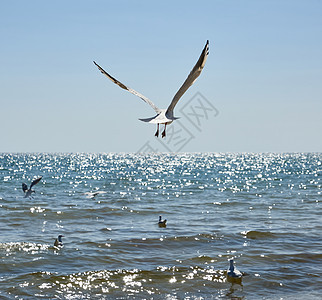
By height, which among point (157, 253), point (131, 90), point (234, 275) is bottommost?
point (157, 253)

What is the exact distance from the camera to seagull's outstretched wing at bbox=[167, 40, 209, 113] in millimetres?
7551

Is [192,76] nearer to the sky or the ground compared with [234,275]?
nearer to the sky

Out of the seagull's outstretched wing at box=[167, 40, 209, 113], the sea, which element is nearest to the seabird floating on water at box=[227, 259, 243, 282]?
the sea

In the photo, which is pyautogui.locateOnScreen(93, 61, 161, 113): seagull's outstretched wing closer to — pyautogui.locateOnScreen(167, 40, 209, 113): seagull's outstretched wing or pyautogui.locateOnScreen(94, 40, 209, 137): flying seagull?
pyautogui.locateOnScreen(94, 40, 209, 137): flying seagull

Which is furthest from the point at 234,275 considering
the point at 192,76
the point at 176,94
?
the point at 192,76

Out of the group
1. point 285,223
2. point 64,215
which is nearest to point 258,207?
point 285,223

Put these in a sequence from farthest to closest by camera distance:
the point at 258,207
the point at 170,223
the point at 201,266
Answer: the point at 258,207
the point at 170,223
the point at 201,266

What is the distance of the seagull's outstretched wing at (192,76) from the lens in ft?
24.8

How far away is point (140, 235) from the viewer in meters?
20.0

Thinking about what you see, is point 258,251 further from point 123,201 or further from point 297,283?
point 123,201

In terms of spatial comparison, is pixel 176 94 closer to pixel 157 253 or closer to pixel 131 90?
pixel 131 90

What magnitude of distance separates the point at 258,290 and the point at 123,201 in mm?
22799

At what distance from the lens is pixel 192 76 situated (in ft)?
26.1

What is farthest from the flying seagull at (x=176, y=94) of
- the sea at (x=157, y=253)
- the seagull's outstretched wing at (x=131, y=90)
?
the sea at (x=157, y=253)
